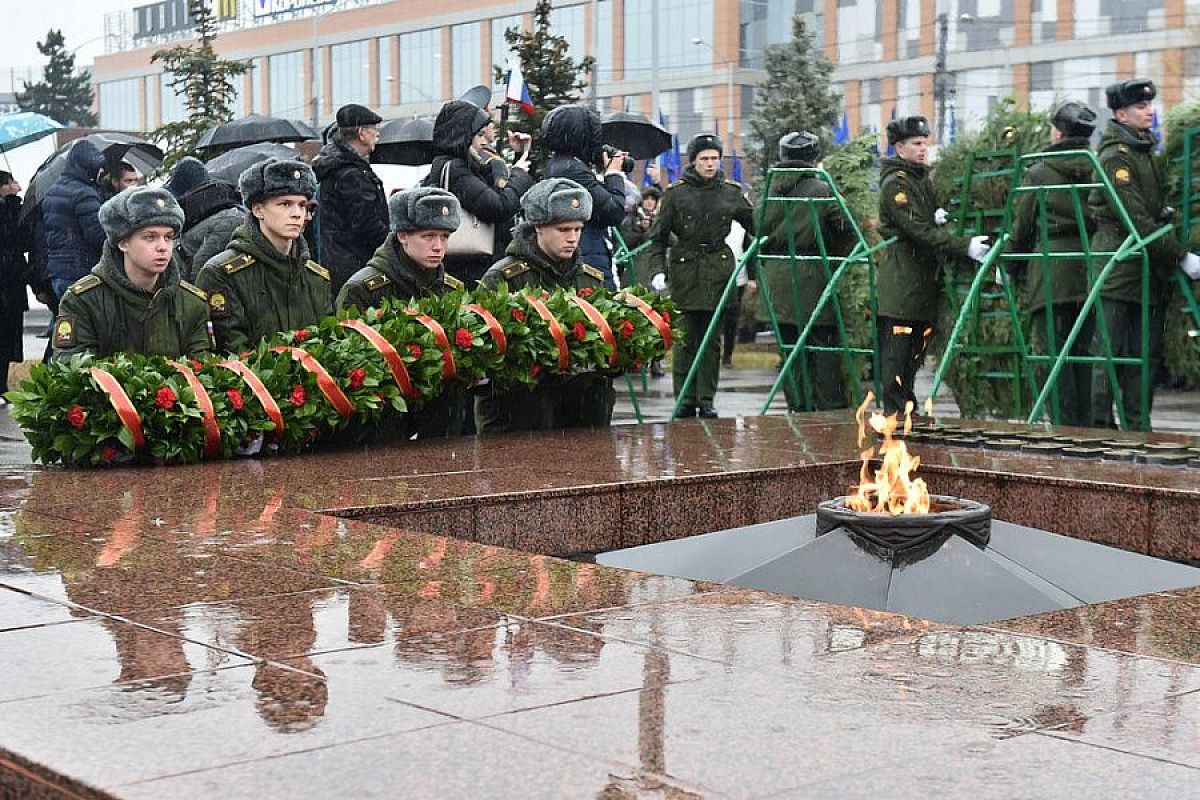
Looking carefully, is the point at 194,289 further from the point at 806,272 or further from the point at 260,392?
the point at 806,272

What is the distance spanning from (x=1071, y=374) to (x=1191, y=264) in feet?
3.39

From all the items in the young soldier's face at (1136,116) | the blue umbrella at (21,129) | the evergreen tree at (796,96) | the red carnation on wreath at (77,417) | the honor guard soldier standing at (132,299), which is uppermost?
the evergreen tree at (796,96)

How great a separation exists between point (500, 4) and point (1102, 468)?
66.2m

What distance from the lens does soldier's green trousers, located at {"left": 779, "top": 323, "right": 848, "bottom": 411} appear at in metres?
13.0

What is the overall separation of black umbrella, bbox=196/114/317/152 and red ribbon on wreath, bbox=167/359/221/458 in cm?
1004

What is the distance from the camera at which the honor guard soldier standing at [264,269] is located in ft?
29.7

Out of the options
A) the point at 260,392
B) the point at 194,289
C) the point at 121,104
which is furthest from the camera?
the point at 121,104

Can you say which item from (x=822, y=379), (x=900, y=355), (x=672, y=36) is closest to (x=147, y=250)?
(x=900, y=355)

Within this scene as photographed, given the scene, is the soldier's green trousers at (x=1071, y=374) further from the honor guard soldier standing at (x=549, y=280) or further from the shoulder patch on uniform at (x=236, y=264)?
the shoulder patch on uniform at (x=236, y=264)

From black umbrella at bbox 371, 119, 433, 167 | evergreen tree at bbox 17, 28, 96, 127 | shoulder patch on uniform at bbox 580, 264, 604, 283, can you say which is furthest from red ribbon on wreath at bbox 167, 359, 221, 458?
evergreen tree at bbox 17, 28, 96, 127

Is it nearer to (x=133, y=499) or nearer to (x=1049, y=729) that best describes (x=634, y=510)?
(x=133, y=499)

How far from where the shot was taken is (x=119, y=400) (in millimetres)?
7785

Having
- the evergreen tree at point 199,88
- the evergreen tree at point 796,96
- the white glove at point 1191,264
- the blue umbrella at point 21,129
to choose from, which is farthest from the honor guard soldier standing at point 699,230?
the evergreen tree at point 796,96

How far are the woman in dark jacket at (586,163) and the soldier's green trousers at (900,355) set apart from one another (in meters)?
1.84
